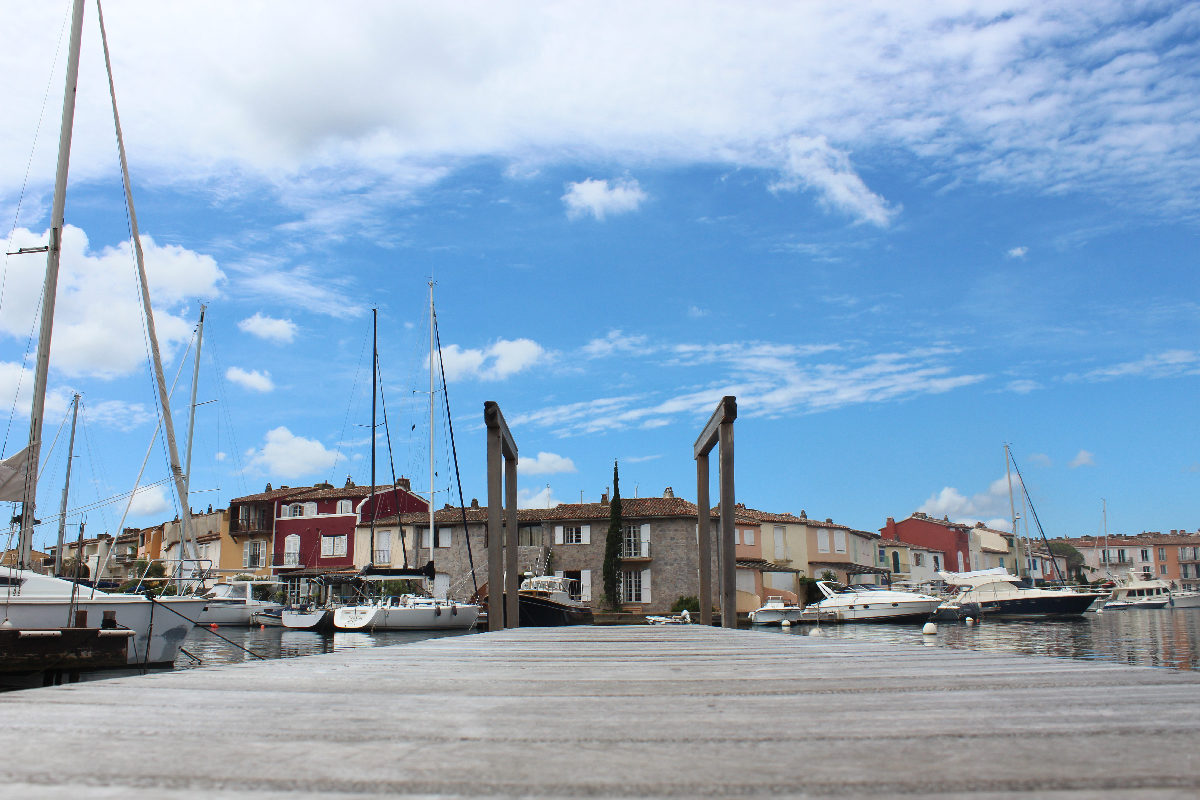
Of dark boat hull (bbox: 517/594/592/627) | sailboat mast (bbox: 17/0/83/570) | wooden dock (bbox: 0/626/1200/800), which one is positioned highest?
sailboat mast (bbox: 17/0/83/570)

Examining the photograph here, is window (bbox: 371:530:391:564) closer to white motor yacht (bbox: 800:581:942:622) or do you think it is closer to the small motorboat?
the small motorboat

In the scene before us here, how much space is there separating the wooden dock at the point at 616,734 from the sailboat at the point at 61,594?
527 inches

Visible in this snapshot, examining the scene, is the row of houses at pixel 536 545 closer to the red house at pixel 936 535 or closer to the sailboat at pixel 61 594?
the red house at pixel 936 535

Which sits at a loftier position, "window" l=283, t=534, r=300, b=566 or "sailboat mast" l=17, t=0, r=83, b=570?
"sailboat mast" l=17, t=0, r=83, b=570

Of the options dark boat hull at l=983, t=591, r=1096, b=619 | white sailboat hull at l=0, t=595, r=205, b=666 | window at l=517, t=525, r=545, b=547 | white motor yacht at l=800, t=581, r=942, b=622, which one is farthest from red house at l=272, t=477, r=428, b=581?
white sailboat hull at l=0, t=595, r=205, b=666

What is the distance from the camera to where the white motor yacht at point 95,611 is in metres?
14.8

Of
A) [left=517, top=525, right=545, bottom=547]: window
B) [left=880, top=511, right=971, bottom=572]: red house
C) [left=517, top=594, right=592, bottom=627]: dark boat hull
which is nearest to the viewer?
[left=517, top=594, right=592, bottom=627]: dark boat hull

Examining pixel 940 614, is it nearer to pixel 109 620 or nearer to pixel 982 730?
pixel 109 620

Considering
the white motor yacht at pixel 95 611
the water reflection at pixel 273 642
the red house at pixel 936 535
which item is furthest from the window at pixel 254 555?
the red house at pixel 936 535

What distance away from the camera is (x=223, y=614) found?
36531 millimetres

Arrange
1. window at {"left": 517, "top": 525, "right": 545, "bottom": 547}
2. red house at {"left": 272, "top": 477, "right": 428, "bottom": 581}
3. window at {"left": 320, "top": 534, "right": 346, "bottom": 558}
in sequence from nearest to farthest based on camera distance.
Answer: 1. window at {"left": 517, "top": 525, "right": 545, "bottom": 547}
2. red house at {"left": 272, "top": 477, "right": 428, "bottom": 581}
3. window at {"left": 320, "top": 534, "right": 346, "bottom": 558}

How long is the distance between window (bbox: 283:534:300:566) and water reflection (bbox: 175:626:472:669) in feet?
54.7

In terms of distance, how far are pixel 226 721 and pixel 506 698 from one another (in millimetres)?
816

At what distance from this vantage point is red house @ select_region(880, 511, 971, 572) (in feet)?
237
